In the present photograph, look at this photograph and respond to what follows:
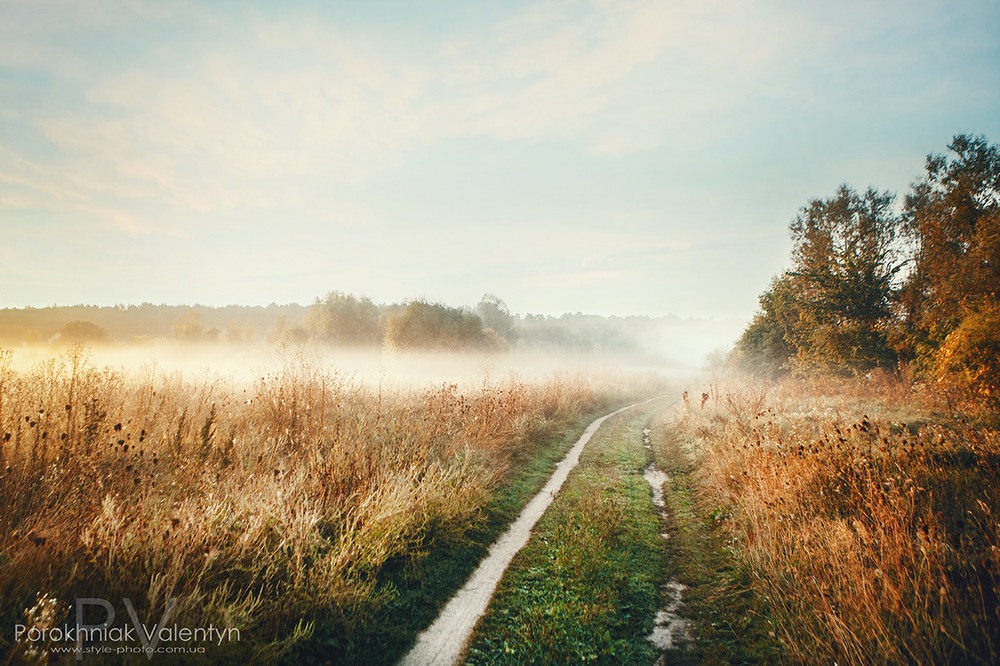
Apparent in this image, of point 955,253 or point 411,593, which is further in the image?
point 955,253

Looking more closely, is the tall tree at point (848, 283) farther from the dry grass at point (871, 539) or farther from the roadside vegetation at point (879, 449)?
the dry grass at point (871, 539)

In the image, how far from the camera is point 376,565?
481 centimetres

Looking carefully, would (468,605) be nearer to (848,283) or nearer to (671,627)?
(671,627)

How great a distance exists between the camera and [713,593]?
485 centimetres

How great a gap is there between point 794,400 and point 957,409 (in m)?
4.03

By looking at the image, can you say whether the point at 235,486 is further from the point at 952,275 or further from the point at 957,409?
the point at 952,275

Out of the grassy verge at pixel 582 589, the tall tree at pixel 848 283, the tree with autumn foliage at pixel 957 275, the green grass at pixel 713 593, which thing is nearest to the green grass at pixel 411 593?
the grassy verge at pixel 582 589

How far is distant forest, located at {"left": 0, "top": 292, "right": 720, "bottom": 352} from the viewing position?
41.2 metres

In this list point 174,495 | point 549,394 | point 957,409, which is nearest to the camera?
point 174,495

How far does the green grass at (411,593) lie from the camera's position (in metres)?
3.62

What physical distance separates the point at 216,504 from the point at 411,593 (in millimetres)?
2409

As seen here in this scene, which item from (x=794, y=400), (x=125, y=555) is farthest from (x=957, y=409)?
(x=125, y=555)

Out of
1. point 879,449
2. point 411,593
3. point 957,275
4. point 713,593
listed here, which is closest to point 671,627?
point 713,593

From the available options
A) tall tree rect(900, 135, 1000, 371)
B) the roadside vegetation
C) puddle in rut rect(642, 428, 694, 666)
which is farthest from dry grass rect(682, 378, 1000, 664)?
tall tree rect(900, 135, 1000, 371)
